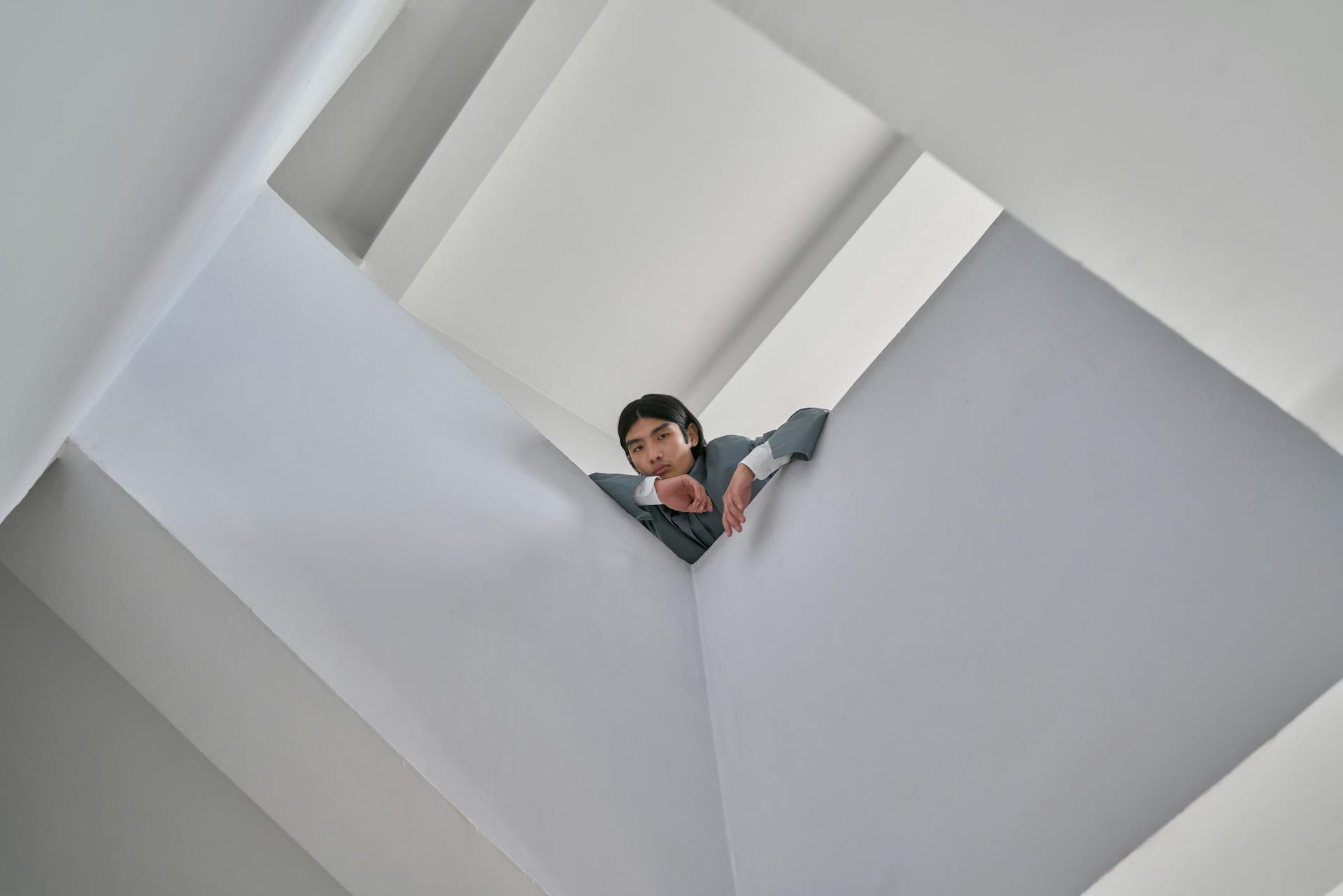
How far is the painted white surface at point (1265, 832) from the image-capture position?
0.96 meters

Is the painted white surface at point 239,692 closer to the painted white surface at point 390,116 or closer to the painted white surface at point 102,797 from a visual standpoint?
the painted white surface at point 102,797

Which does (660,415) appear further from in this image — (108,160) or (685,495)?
(108,160)

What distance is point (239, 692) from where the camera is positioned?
133 cm

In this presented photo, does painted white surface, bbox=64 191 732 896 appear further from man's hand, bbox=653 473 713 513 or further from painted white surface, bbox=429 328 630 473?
painted white surface, bbox=429 328 630 473

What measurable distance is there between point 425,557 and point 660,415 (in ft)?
3.31

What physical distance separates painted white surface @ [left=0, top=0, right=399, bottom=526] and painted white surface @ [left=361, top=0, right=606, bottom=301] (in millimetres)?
1238

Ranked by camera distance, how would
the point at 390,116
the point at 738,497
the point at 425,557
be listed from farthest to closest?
the point at 390,116
the point at 738,497
the point at 425,557

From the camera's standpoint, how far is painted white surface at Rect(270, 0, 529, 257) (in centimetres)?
279

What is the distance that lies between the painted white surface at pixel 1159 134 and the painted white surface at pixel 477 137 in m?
1.76

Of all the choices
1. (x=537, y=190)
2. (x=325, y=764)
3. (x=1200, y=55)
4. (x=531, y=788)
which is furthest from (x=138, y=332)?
(x=537, y=190)

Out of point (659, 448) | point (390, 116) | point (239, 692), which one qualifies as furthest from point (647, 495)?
point (390, 116)

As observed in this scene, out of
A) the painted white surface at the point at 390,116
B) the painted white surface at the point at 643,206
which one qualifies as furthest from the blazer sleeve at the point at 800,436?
the painted white surface at the point at 390,116

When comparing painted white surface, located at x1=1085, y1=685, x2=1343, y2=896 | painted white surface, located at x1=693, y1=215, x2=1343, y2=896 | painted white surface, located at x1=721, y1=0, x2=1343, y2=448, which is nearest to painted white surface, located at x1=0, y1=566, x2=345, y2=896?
painted white surface, located at x1=693, y1=215, x2=1343, y2=896

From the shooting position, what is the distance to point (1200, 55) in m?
0.89
